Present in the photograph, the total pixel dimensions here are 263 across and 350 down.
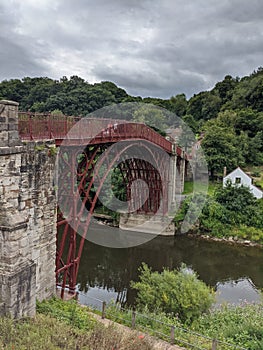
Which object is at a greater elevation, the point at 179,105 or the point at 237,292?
the point at 179,105

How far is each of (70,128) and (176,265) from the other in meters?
13.0

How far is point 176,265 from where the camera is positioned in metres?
21.1

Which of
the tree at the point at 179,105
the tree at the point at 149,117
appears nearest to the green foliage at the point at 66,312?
the tree at the point at 149,117

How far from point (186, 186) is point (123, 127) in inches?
707

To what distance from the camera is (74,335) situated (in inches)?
288

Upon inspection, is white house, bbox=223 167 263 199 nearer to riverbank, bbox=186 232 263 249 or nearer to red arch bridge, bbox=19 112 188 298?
riverbank, bbox=186 232 263 249

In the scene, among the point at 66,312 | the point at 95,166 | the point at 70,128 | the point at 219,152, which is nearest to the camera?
the point at 66,312

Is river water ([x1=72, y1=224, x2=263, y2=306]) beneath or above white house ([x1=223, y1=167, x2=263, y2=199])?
beneath

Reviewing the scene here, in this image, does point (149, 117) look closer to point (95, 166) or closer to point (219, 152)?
point (219, 152)

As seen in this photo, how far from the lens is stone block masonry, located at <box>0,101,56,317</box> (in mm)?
8055

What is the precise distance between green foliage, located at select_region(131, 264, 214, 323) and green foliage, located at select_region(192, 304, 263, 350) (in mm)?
407

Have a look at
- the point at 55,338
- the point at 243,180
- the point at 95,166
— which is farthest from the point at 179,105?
the point at 55,338

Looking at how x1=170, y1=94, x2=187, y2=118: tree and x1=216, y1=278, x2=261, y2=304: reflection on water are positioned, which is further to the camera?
x1=170, y1=94, x2=187, y2=118: tree

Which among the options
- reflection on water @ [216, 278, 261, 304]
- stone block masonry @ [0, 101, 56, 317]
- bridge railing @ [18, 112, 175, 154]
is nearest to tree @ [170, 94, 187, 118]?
reflection on water @ [216, 278, 261, 304]
